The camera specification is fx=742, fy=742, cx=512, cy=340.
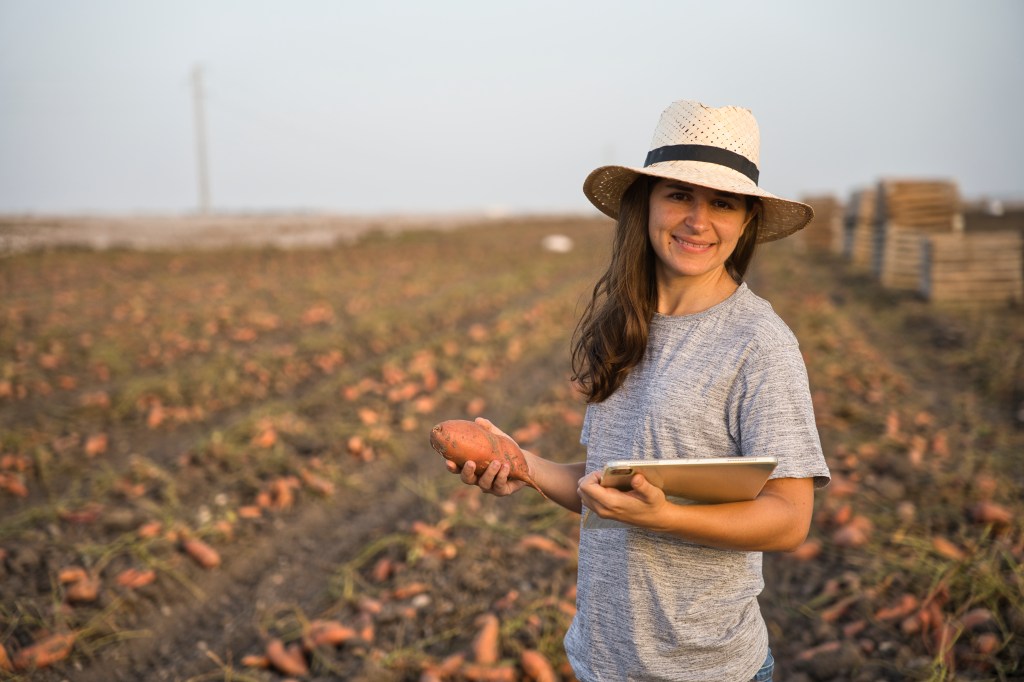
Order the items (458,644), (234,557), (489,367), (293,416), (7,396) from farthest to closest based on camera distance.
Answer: (489,367), (7,396), (293,416), (234,557), (458,644)

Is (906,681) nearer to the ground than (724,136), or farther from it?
nearer to the ground

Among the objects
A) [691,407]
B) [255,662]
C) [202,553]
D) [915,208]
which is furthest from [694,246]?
[915,208]

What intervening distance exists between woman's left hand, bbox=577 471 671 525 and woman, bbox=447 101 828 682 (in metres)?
0.05

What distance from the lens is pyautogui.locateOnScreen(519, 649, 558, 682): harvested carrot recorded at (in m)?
2.53

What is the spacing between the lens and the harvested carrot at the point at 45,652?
260cm

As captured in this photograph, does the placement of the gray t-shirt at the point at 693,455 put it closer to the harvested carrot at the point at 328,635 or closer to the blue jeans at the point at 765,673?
the blue jeans at the point at 765,673

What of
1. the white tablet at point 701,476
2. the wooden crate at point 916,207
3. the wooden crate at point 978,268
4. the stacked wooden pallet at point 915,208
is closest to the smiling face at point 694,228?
the white tablet at point 701,476

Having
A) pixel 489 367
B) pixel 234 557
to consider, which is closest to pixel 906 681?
pixel 234 557

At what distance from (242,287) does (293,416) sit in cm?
788

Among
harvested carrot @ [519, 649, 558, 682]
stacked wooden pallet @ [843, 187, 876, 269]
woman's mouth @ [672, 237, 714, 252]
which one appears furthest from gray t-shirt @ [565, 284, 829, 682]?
stacked wooden pallet @ [843, 187, 876, 269]

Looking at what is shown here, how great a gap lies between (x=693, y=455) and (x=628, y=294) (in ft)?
1.18

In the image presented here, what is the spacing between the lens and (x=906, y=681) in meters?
2.58

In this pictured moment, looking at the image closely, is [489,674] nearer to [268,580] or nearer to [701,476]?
[268,580]

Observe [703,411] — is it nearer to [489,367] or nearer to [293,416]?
[293,416]
